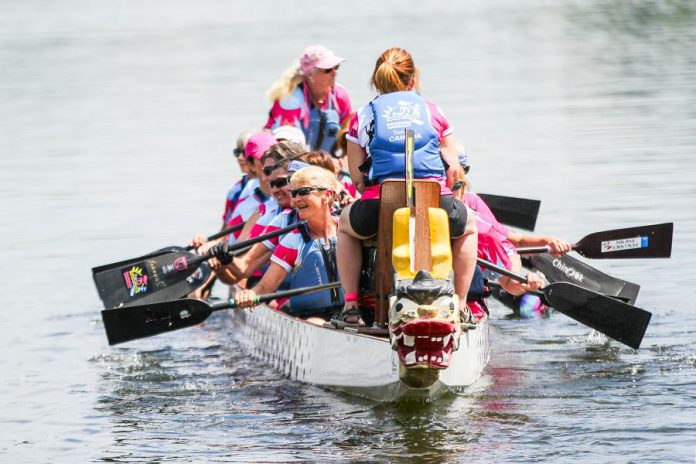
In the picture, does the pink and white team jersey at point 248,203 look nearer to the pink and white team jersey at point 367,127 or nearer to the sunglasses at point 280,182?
the sunglasses at point 280,182

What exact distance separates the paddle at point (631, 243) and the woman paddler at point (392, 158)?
6.98ft

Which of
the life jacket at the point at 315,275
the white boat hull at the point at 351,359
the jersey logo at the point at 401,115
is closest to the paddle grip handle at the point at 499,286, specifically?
the white boat hull at the point at 351,359

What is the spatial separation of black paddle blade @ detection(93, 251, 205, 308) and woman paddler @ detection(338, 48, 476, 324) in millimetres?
3095

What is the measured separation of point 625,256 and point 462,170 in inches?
80.3

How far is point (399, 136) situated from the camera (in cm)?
859

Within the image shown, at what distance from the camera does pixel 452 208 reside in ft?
28.1

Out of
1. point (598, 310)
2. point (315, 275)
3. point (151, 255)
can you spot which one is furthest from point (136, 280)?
point (598, 310)

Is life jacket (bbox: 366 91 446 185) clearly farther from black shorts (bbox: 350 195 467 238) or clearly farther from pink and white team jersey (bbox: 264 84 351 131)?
pink and white team jersey (bbox: 264 84 351 131)

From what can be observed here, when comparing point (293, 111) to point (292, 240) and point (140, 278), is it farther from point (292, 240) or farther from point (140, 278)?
point (292, 240)

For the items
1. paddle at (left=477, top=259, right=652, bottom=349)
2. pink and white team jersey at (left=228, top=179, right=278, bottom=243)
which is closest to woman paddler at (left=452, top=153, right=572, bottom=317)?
paddle at (left=477, top=259, right=652, bottom=349)

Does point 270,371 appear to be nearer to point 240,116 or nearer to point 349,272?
point 349,272

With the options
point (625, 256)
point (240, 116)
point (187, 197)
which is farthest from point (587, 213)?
point (240, 116)

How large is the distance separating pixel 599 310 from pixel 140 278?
415cm

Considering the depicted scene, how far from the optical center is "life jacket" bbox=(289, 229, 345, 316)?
990 cm
